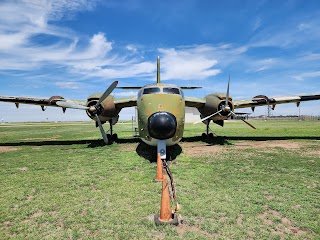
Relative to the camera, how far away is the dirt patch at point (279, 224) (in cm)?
518

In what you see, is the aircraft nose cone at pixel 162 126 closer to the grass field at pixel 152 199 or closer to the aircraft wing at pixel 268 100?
the grass field at pixel 152 199

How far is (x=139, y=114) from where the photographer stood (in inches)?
489

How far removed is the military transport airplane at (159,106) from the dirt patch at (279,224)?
5103mm

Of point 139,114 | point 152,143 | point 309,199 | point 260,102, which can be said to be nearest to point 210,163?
point 152,143

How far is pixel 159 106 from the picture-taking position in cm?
1129

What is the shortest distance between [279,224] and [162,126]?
5591 mm

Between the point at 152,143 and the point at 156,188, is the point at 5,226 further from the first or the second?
the point at 152,143

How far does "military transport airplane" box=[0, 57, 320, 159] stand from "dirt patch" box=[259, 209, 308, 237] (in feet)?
16.7

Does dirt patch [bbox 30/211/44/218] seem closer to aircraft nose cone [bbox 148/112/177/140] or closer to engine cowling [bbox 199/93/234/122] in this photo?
aircraft nose cone [bbox 148/112/177/140]

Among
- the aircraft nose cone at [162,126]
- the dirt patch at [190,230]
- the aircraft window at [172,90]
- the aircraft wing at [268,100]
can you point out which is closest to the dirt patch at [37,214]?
the dirt patch at [190,230]

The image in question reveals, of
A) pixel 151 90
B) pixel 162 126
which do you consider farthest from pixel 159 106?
pixel 151 90

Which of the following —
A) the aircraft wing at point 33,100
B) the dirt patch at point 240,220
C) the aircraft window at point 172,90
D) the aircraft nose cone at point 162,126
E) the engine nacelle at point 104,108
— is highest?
the aircraft wing at point 33,100

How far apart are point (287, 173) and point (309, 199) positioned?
308 cm

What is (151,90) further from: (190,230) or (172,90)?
(190,230)
